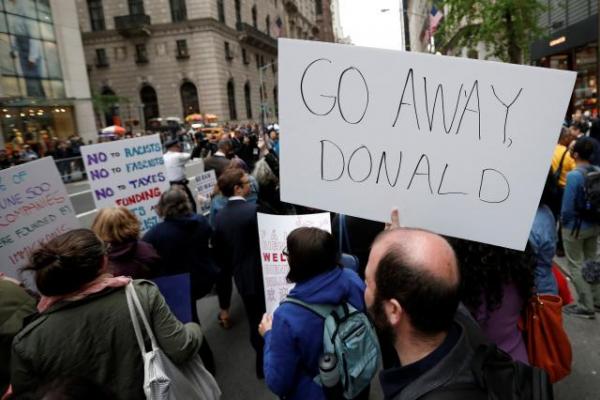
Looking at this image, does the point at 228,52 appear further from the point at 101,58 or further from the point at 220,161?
the point at 220,161

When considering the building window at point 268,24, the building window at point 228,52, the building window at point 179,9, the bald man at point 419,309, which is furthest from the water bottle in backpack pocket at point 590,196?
the building window at point 268,24

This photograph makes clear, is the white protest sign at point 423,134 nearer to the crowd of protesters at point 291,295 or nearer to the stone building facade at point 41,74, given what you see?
the crowd of protesters at point 291,295

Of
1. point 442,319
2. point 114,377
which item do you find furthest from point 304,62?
point 114,377

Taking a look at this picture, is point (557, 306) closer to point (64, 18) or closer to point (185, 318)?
point (185, 318)

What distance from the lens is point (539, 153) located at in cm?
162

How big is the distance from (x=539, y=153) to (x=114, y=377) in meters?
2.02

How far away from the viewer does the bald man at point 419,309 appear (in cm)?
130

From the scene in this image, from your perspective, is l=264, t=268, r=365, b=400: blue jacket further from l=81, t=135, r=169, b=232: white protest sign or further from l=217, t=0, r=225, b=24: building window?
l=217, t=0, r=225, b=24: building window

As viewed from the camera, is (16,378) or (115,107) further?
(115,107)

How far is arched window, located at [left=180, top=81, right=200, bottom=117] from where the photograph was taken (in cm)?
4134

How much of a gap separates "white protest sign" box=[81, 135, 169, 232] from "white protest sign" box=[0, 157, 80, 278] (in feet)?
3.75

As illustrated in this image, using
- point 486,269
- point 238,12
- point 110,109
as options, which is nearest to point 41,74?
point 110,109

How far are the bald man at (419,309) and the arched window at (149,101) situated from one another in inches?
1721

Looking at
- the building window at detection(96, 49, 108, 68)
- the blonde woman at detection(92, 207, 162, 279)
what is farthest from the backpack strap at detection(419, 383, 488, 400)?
the building window at detection(96, 49, 108, 68)
